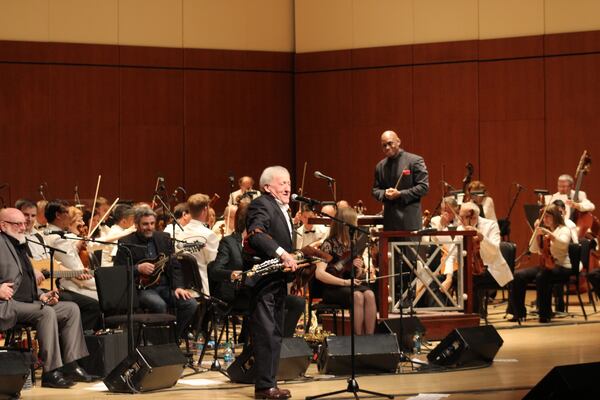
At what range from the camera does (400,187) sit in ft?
31.0

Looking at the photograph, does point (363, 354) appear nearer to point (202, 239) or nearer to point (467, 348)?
point (467, 348)

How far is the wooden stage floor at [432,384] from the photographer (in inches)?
267

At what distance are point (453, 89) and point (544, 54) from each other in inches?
51.2

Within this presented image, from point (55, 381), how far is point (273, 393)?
164cm

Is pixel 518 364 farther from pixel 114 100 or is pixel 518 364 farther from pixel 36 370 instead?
pixel 114 100

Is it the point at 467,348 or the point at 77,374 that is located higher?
the point at 467,348

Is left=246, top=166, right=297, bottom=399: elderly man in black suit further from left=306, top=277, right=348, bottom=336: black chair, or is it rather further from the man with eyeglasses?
left=306, top=277, right=348, bottom=336: black chair

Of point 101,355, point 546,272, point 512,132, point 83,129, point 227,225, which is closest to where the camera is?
point 101,355

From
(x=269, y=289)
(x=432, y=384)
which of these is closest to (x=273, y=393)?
(x=269, y=289)

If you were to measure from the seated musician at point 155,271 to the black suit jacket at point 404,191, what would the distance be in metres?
1.89

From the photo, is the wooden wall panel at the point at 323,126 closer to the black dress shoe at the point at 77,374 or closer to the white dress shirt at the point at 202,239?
the white dress shirt at the point at 202,239

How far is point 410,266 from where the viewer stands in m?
8.99

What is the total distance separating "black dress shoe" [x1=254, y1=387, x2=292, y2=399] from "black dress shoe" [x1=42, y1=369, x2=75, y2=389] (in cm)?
145

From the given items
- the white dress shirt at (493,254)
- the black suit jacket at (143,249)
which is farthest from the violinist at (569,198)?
the black suit jacket at (143,249)
